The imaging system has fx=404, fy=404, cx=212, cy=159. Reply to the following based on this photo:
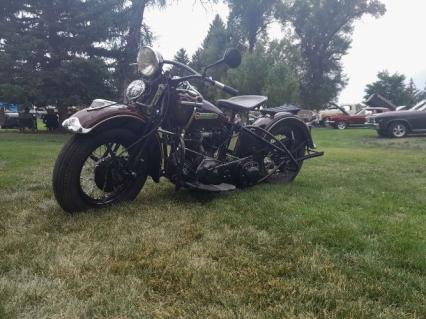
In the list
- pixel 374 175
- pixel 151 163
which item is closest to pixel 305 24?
pixel 374 175

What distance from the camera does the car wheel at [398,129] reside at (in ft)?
52.7

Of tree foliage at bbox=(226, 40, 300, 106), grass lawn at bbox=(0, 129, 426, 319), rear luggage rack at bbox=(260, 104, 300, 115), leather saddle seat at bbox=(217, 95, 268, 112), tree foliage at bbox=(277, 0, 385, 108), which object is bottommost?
grass lawn at bbox=(0, 129, 426, 319)

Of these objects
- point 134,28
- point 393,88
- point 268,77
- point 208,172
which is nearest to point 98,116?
point 208,172

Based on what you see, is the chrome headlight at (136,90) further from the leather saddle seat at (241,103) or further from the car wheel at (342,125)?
the car wheel at (342,125)

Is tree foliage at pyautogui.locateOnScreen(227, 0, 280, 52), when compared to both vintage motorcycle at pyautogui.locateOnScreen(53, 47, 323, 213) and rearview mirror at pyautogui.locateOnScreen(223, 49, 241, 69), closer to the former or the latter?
vintage motorcycle at pyautogui.locateOnScreen(53, 47, 323, 213)

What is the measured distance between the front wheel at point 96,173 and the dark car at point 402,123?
14.4 metres

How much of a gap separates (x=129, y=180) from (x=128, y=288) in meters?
1.90

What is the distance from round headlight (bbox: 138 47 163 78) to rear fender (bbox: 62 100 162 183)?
0.37 metres

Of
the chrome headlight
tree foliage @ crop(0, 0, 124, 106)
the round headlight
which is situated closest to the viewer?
the round headlight

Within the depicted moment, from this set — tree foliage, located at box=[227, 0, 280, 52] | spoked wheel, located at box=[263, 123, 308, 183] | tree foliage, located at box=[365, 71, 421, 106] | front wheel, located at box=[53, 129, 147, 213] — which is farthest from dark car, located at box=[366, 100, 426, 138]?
tree foliage, located at box=[365, 71, 421, 106]

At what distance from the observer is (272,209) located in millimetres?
3867

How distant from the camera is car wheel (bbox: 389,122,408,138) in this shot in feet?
52.7

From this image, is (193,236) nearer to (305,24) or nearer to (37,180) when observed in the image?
(37,180)

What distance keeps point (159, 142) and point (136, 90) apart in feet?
1.82
